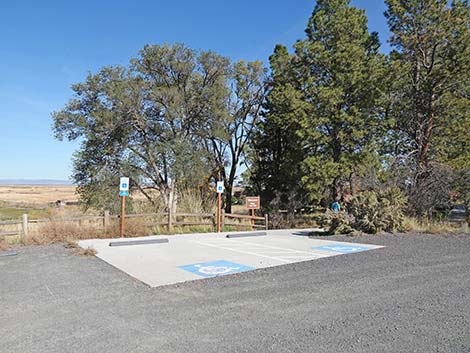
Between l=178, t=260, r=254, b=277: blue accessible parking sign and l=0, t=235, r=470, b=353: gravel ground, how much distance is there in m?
0.47

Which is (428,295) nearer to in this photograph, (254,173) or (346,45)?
(346,45)

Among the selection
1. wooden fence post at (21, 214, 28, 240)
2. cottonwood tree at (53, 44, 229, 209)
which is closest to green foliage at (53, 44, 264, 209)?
cottonwood tree at (53, 44, 229, 209)

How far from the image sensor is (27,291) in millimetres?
5922

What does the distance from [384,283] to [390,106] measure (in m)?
17.9

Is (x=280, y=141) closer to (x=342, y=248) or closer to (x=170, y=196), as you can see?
(x=170, y=196)

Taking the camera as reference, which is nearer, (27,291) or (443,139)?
→ (27,291)

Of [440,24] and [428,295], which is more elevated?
[440,24]

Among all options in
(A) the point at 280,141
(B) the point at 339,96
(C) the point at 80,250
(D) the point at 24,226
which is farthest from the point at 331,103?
(D) the point at 24,226

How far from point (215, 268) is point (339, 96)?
15.5 meters

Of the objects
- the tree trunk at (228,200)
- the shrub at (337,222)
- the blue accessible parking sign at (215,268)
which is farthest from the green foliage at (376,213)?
the tree trunk at (228,200)

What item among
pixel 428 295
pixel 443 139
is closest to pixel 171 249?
pixel 428 295

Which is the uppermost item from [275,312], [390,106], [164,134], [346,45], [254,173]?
[346,45]

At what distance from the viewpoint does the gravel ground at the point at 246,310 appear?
3.81m

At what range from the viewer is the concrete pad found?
24.5 feet
